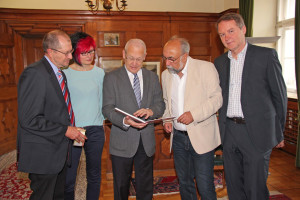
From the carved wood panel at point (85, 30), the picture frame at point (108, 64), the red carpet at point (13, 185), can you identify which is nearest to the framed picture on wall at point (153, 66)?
the carved wood panel at point (85, 30)

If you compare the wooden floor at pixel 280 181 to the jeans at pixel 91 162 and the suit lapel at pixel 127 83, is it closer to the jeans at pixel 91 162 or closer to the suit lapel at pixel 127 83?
the jeans at pixel 91 162

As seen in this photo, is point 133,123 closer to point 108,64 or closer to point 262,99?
point 262,99

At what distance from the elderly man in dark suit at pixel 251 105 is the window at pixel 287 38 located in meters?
3.76

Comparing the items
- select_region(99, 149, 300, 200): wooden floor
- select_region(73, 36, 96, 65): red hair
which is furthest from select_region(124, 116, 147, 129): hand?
select_region(99, 149, 300, 200): wooden floor

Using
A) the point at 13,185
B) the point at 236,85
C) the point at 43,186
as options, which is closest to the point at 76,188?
the point at 13,185

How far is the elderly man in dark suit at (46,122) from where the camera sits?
1776 mm

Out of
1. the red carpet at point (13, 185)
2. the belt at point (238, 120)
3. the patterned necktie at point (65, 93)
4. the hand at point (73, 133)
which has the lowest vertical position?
the red carpet at point (13, 185)

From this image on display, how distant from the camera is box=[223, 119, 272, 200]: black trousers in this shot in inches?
82.9

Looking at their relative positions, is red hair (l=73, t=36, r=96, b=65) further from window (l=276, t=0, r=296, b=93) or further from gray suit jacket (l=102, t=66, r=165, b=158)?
window (l=276, t=0, r=296, b=93)

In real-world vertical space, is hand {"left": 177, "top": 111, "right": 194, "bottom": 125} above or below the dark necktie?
below

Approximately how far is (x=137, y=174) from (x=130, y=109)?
0.62 meters

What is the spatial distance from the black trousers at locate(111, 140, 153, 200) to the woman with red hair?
0.25 meters

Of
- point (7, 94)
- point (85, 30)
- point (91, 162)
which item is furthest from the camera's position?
point (85, 30)

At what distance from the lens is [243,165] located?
222 cm
